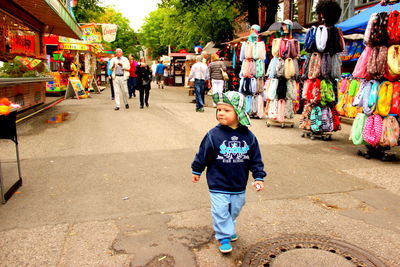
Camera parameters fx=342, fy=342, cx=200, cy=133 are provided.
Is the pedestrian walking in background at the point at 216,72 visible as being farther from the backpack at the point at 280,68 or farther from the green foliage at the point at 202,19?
the green foliage at the point at 202,19

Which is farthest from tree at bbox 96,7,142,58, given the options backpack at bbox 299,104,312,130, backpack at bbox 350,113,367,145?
backpack at bbox 350,113,367,145

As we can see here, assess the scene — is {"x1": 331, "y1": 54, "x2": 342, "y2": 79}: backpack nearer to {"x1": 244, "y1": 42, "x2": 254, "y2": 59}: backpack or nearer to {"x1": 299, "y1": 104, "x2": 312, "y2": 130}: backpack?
{"x1": 299, "y1": 104, "x2": 312, "y2": 130}: backpack

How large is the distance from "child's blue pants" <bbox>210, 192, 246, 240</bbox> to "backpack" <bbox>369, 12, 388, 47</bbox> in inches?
183

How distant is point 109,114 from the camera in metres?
11.4

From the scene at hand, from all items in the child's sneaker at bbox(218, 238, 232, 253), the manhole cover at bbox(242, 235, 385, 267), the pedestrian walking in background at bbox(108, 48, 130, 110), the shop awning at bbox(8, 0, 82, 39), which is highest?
the shop awning at bbox(8, 0, 82, 39)

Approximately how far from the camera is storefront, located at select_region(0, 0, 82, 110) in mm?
9578

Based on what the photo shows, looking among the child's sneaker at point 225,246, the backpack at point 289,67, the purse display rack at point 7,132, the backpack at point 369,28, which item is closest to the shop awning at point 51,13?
the purse display rack at point 7,132

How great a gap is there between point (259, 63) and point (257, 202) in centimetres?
703

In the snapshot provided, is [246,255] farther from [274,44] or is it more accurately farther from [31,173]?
[274,44]

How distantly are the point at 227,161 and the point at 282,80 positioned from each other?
267 inches

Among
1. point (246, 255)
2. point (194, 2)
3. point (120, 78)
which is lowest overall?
point (246, 255)

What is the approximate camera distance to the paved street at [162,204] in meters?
3.08

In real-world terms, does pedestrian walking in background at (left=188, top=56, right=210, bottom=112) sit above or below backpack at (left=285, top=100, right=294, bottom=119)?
above

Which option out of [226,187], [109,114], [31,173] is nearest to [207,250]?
[226,187]
